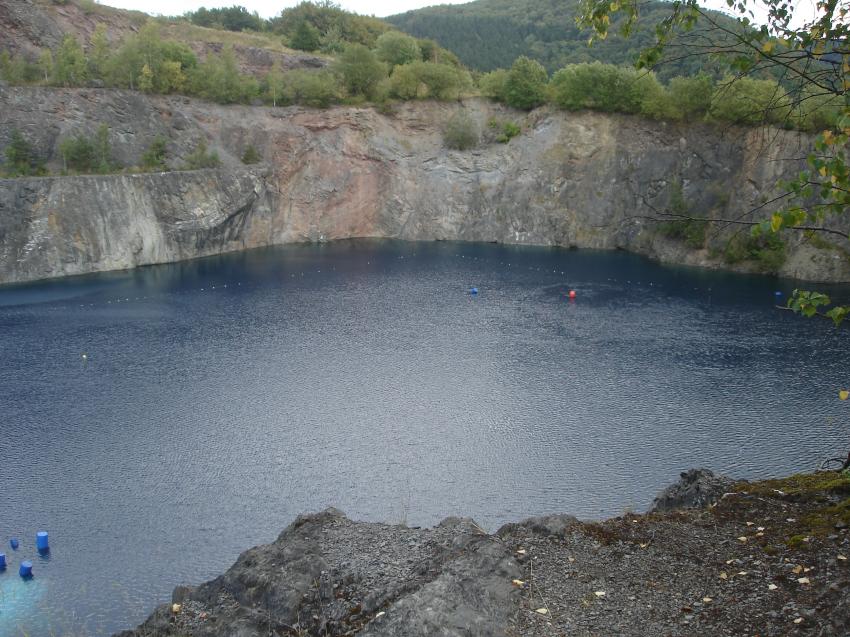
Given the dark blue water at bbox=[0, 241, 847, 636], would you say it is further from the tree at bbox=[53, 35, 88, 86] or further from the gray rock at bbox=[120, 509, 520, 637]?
the tree at bbox=[53, 35, 88, 86]

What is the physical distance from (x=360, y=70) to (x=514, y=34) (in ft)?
202

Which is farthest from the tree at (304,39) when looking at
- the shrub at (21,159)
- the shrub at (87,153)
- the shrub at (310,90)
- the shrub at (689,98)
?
the shrub at (689,98)

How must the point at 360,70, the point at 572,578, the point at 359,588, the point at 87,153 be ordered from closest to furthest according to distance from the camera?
the point at 572,578, the point at 359,588, the point at 87,153, the point at 360,70

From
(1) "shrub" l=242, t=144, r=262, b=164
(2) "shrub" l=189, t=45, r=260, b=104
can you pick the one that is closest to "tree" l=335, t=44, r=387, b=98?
(2) "shrub" l=189, t=45, r=260, b=104

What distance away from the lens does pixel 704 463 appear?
24156 mm

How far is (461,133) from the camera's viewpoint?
2726 inches

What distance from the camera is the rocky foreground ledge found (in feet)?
31.8

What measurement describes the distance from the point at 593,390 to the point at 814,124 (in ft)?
106

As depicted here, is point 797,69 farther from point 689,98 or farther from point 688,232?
point 689,98

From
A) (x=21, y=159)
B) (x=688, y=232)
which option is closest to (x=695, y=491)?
(x=688, y=232)

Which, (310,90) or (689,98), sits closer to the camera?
(689,98)

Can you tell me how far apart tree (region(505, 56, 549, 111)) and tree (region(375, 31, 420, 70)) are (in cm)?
1182

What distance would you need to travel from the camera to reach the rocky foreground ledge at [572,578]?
381 inches

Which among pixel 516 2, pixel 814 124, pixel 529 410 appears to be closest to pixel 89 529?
pixel 529 410
